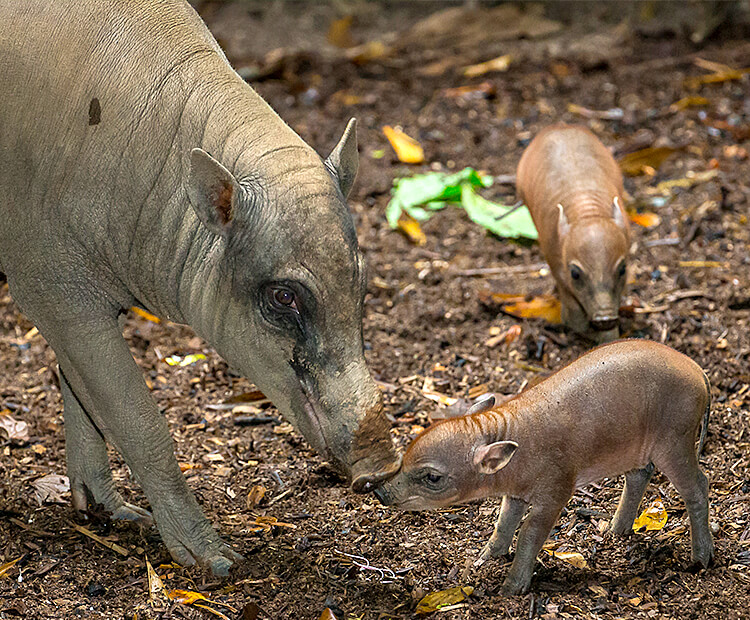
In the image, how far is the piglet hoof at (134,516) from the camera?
5004mm

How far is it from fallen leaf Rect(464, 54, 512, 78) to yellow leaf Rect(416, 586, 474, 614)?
714 cm

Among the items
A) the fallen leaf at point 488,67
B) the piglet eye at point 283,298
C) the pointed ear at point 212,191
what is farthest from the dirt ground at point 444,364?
the pointed ear at point 212,191

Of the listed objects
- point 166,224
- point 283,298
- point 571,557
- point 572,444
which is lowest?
point 571,557

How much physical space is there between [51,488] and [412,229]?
144 inches

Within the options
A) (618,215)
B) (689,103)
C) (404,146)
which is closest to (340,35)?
(404,146)

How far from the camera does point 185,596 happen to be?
170 inches

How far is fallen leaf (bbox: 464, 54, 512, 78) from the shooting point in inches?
414

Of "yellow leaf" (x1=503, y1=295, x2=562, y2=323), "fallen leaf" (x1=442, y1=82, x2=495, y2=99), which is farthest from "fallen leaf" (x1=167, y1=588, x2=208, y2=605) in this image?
"fallen leaf" (x1=442, y1=82, x2=495, y2=99)

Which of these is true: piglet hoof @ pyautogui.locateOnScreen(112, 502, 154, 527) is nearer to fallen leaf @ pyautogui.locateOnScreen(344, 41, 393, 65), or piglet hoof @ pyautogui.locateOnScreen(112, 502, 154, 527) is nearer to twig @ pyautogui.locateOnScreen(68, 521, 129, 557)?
twig @ pyautogui.locateOnScreen(68, 521, 129, 557)

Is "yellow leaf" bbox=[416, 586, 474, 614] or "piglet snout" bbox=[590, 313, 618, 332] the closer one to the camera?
"yellow leaf" bbox=[416, 586, 474, 614]

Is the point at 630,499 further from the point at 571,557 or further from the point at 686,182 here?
the point at 686,182

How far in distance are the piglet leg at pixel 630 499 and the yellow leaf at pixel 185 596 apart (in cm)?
179

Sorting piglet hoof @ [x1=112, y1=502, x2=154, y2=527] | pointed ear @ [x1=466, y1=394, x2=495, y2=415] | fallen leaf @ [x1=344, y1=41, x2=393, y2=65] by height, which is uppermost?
pointed ear @ [x1=466, y1=394, x2=495, y2=415]

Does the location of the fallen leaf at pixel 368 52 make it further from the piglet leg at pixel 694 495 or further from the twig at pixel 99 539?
the piglet leg at pixel 694 495
